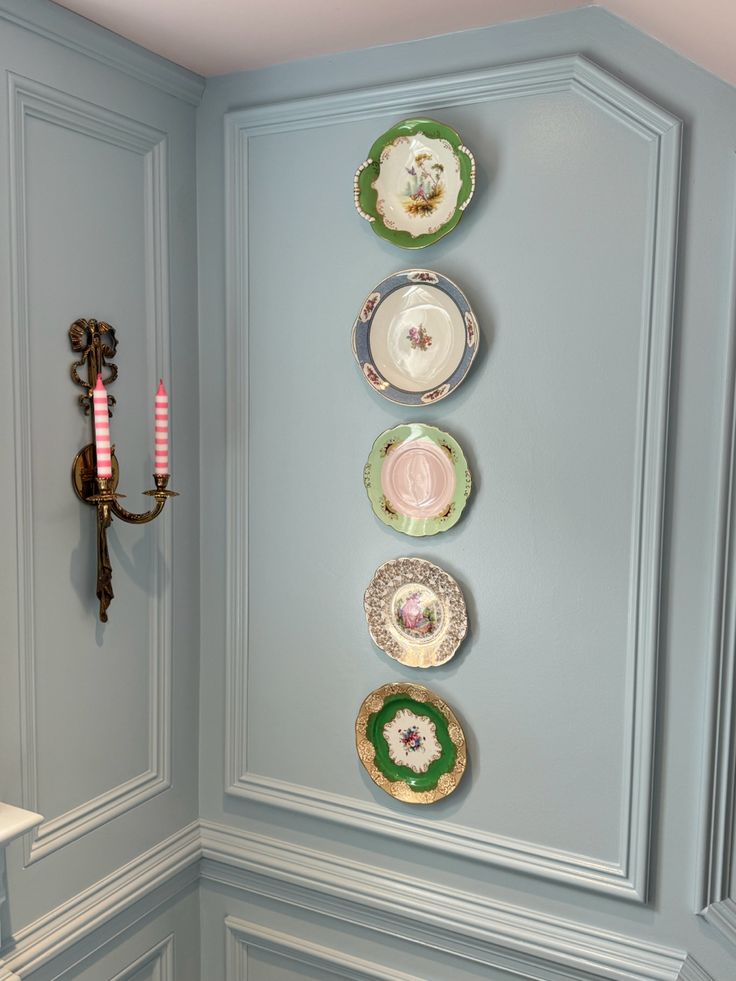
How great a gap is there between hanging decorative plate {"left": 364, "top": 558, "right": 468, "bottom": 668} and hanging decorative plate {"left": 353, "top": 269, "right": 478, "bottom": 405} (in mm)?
326

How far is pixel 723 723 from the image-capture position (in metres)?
1.44

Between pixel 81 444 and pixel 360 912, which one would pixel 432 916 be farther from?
pixel 81 444

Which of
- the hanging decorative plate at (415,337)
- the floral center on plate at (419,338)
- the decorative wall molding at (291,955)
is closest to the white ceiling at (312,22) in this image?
the hanging decorative plate at (415,337)

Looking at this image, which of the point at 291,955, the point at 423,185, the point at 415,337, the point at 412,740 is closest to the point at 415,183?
the point at 423,185

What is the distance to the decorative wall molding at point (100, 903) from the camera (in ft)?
4.97

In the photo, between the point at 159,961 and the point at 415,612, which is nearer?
the point at 415,612

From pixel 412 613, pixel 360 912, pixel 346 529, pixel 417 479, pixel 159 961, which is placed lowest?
pixel 159 961

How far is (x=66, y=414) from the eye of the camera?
1.56 m

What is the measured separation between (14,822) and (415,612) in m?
0.76

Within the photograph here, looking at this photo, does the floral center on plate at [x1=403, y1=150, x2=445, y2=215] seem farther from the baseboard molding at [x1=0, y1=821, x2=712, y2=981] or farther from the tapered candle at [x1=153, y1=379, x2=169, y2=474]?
the baseboard molding at [x1=0, y1=821, x2=712, y2=981]

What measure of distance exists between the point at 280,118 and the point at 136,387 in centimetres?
60

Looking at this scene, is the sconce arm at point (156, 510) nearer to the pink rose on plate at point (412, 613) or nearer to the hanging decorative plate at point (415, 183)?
the pink rose on plate at point (412, 613)

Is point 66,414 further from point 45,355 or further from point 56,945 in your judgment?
point 56,945

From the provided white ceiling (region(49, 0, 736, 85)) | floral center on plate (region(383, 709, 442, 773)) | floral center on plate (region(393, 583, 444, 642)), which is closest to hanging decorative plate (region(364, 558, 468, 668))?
floral center on plate (region(393, 583, 444, 642))
